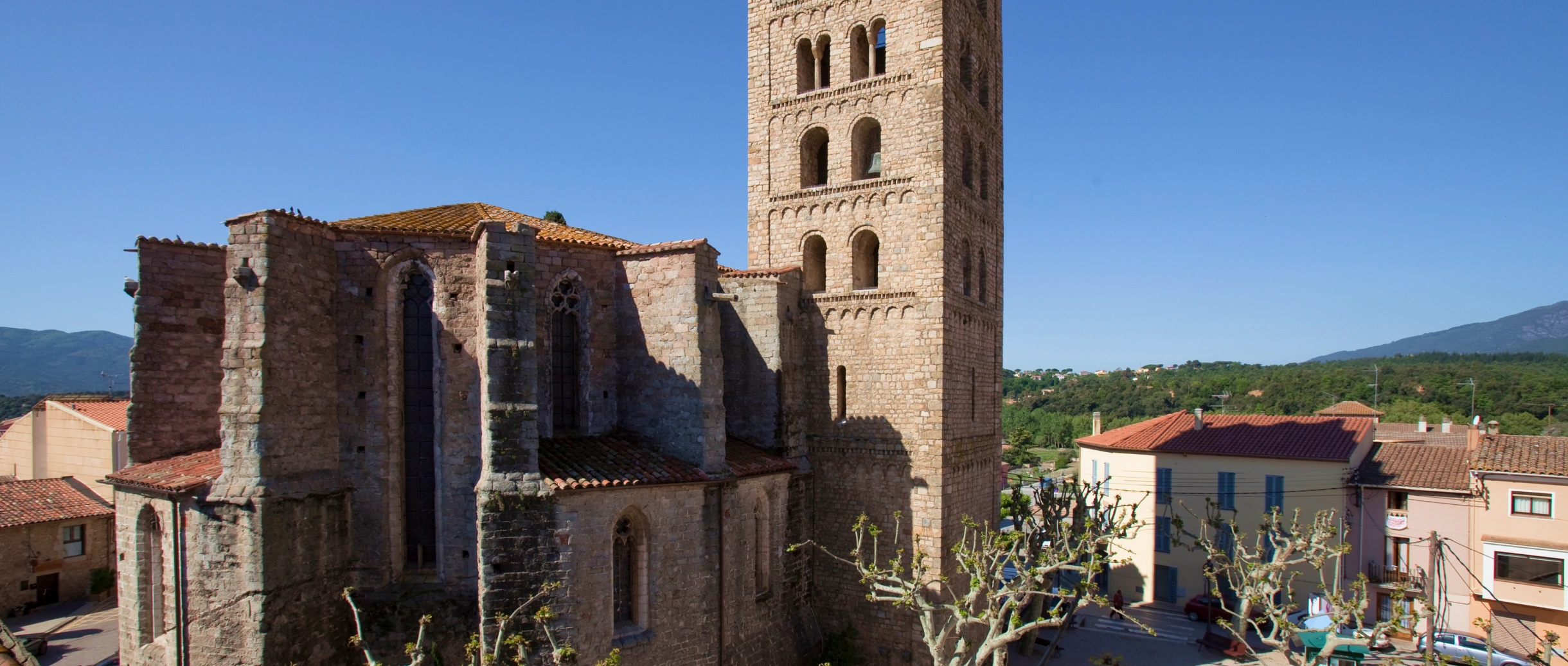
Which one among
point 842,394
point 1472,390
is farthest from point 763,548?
point 1472,390

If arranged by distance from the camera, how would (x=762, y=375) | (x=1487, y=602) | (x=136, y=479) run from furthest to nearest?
(x=1487, y=602)
(x=762, y=375)
(x=136, y=479)

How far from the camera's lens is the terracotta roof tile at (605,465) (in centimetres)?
1380

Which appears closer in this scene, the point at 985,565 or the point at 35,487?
the point at 985,565

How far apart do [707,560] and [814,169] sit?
10306 millimetres

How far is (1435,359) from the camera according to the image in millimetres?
170875

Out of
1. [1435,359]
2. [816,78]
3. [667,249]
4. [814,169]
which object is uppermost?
[816,78]

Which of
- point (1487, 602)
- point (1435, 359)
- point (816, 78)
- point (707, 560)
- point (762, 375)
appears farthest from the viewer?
point (1435, 359)

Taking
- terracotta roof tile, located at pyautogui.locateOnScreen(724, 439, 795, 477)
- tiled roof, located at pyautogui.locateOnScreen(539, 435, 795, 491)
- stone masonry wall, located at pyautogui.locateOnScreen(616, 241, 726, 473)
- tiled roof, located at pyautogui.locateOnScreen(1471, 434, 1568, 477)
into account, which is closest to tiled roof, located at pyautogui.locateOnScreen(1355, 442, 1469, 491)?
tiled roof, located at pyautogui.locateOnScreen(1471, 434, 1568, 477)

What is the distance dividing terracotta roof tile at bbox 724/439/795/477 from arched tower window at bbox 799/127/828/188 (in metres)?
6.49

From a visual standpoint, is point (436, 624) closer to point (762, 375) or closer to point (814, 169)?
point (762, 375)

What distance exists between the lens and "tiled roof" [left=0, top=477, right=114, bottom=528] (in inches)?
1037

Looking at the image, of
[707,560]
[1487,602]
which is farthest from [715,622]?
[1487,602]

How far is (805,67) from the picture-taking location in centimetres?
2075

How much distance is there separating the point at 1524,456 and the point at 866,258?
70.7 ft
